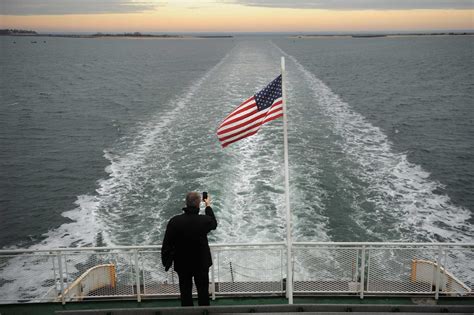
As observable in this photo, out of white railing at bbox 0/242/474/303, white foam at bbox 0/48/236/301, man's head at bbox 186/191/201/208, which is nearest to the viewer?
man's head at bbox 186/191/201/208

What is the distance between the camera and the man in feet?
17.0

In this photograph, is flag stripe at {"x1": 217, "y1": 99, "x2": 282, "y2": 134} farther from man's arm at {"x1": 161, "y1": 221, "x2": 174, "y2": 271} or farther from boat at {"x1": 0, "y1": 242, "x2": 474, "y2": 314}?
man's arm at {"x1": 161, "y1": 221, "x2": 174, "y2": 271}

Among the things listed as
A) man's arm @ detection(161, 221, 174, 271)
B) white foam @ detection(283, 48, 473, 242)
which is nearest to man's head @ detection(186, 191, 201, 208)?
man's arm @ detection(161, 221, 174, 271)

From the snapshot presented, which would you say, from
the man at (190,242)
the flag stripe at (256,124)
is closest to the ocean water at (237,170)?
the flag stripe at (256,124)

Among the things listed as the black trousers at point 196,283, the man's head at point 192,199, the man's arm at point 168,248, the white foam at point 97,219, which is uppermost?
the man's head at point 192,199

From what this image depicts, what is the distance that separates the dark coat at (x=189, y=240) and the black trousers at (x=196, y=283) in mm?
117

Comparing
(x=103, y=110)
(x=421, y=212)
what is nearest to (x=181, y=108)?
(x=103, y=110)

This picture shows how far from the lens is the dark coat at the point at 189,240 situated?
5.18 m

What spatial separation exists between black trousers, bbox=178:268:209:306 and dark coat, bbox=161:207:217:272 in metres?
0.12

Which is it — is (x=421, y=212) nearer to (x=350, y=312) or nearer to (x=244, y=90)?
(x=350, y=312)

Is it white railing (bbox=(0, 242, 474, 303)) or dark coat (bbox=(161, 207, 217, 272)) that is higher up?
dark coat (bbox=(161, 207, 217, 272))

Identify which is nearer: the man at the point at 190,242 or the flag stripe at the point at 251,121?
the man at the point at 190,242

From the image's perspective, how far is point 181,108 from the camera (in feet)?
121

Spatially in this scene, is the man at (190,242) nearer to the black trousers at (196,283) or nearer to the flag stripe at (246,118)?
the black trousers at (196,283)
